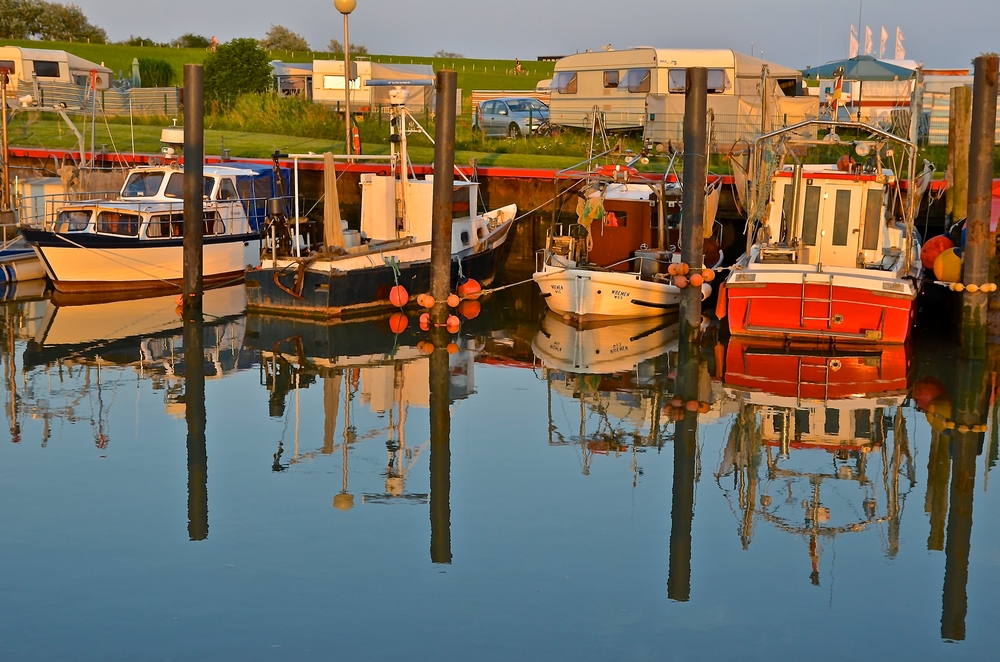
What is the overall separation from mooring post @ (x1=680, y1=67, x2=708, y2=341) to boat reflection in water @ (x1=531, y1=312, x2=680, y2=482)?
133cm

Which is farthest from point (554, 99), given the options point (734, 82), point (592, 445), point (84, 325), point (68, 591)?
point (68, 591)

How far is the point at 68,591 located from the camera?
961 centimetres

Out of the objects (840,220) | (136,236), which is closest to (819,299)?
(840,220)

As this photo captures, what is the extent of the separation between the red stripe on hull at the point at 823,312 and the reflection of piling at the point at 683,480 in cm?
111

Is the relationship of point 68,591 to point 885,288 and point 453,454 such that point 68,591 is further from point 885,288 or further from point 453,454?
point 885,288

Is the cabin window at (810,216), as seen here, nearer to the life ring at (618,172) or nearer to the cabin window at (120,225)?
the life ring at (618,172)

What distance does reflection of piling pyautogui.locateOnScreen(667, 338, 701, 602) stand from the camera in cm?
1003

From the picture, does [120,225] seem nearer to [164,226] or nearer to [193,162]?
[164,226]

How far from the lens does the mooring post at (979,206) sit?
648 inches

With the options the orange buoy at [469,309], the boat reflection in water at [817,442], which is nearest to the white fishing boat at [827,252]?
the boat reflection in water at [817,442]

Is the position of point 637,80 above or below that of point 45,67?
below

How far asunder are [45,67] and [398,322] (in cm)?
2900

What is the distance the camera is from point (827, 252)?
19562 mm

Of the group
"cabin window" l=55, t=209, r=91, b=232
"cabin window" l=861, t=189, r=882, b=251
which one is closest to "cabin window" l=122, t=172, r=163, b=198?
"cabin window" l=55, t=209, r=91, b=232
